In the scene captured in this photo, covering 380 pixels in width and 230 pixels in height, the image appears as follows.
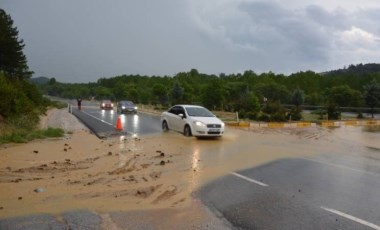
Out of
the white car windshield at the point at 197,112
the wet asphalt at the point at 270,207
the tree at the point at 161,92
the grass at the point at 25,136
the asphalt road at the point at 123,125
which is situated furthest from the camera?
the tree at the point at 161,92

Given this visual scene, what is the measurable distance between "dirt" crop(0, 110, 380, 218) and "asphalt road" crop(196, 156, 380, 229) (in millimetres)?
687

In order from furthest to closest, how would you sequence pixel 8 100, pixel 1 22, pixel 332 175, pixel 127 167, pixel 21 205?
1. pixel 1 22
2. pixel 8 100
3. pixel 127 167
4. pixel 332 175
5. pixel 21 205

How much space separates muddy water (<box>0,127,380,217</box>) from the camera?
7.67 metres

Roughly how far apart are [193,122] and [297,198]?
38.5ft

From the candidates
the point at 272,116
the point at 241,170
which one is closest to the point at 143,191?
the point at 241,170

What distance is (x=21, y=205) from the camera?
23.8ft

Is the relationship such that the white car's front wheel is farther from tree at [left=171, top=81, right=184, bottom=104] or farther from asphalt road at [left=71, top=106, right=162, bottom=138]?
tree at [left=171, top=81, right=184, bottom=104]

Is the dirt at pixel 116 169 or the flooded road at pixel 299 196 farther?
the dirt at pixel 116 169

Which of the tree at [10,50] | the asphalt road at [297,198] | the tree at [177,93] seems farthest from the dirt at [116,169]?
the tree at [177,93]

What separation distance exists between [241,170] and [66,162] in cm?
498

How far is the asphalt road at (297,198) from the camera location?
659cm

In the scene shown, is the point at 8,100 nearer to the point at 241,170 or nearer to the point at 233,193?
the point at 241,170

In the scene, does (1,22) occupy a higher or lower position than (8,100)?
higher

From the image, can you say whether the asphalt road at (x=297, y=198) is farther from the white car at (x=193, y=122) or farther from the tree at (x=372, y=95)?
the tree at (x=372, y=95)
